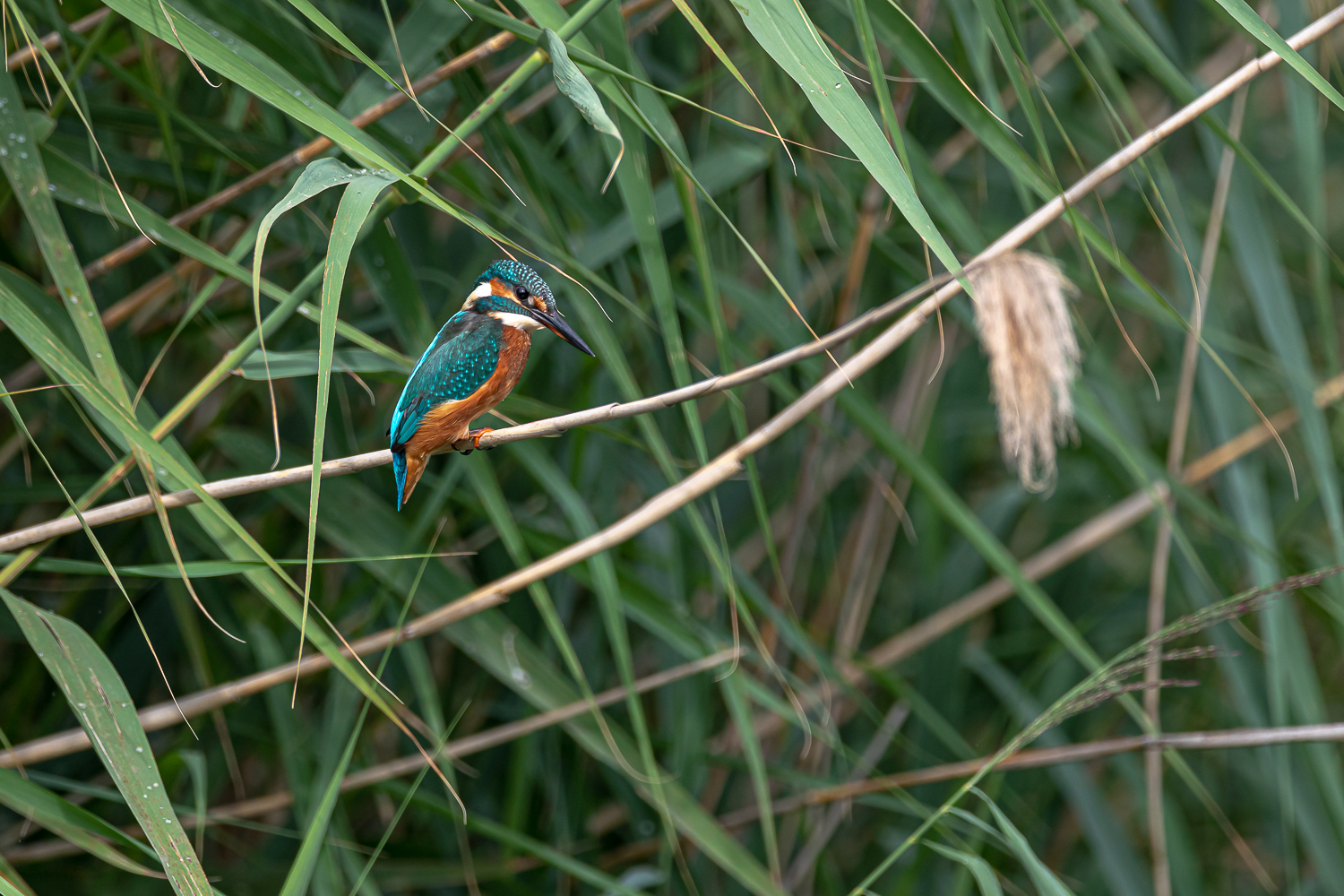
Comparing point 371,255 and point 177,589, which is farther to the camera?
point 177,589

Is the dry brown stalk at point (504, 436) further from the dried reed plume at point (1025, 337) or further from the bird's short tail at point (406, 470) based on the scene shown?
the dried reed plume at point (1025, 337)

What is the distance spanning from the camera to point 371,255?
1.09m

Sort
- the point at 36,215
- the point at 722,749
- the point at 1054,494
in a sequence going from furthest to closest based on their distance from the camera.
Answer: the point at 1054,494 < the point at 722,749 < the point at 36,215

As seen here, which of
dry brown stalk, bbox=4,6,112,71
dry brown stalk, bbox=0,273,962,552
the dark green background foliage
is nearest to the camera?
dry brown stalk, bbox=0,273,962,552

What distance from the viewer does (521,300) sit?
766 millimetres

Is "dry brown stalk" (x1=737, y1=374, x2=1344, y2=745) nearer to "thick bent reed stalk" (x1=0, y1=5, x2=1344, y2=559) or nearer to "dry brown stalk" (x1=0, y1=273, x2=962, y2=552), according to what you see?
"thick bent reed stalk" (x1=0, y1=5, x2=1344, y2=559)

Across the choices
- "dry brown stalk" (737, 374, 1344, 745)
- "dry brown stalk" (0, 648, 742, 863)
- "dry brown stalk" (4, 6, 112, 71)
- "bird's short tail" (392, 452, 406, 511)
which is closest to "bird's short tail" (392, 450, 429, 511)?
"bird's short tail" (392, 452, 406, 511)

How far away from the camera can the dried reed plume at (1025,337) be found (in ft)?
3.82

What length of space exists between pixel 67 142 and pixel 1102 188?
1.83 metres

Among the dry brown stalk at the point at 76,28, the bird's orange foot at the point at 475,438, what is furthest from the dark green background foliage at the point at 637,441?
the bird's orange foot at the point at 475,438

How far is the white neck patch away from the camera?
766 mm

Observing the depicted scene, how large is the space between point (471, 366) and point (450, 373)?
2 cm

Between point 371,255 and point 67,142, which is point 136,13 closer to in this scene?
point 371,255

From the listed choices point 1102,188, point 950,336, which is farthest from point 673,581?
point 1102,188
